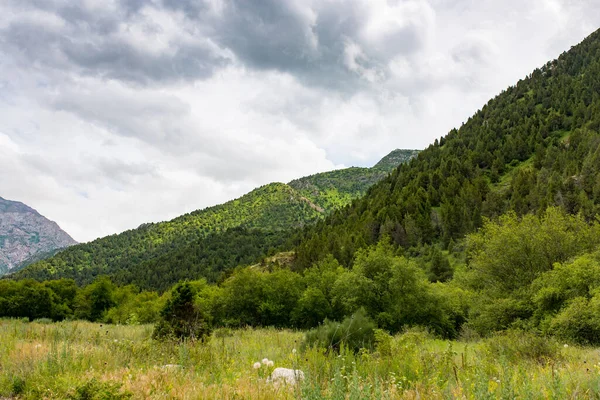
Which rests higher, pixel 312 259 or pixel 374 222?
pixel 374 222

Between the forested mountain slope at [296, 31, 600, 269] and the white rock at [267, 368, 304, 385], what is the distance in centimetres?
6400

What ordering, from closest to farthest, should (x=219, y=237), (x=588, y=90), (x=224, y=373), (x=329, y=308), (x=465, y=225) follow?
(x=224, y=373)
(x=329, y=308)
(x=465, y=225)
(x=588, y=90)
(x=219, y=237)

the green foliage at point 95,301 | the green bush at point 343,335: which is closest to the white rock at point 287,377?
the green bush at point 343,335

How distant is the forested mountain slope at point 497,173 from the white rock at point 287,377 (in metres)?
64.0

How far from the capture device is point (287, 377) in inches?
225

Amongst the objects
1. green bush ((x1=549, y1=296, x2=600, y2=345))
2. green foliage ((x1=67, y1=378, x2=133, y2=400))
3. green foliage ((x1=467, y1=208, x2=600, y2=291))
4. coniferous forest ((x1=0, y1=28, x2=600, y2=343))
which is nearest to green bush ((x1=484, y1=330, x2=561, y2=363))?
coniferous forest ((x1=0, y1=28, x2=600, y2=343))

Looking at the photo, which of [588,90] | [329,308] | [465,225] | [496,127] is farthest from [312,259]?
[588,90]

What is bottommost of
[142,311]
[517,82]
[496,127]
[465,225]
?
[142,311]

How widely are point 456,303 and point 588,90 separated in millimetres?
122402

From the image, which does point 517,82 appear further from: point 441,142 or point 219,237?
point 219,237

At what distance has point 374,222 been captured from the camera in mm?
89938

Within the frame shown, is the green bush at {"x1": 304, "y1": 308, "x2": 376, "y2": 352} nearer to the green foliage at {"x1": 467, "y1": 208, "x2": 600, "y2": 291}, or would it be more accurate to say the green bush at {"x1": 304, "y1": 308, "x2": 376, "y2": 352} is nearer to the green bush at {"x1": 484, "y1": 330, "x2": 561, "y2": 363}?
the green bush at {"x1": 484, "y1": 330, "x2": 561, "y2": 363}

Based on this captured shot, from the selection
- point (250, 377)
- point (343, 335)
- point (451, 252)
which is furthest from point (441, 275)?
point (250, 377)

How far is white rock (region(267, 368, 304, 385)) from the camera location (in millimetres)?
5258
